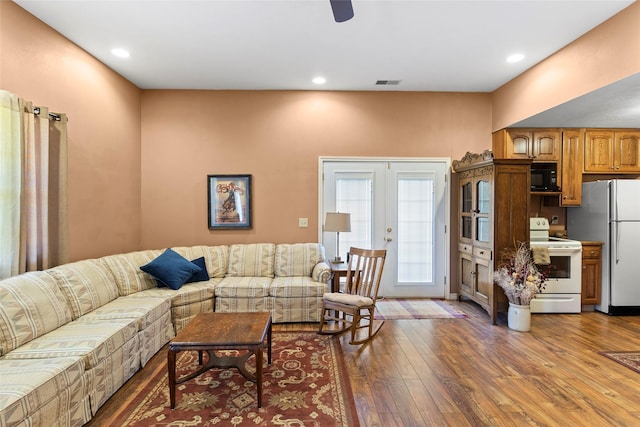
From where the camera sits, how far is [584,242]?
4219mm

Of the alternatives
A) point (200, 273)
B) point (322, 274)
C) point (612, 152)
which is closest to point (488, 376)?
point (322, 274)

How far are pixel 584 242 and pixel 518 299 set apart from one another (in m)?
1.46

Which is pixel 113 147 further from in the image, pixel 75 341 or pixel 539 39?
pixel 539 39

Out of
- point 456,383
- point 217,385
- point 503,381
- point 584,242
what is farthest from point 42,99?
point 584,242

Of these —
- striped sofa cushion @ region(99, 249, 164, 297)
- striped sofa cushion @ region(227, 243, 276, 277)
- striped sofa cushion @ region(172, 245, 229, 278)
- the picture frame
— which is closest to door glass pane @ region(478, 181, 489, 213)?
striped sofa cushion @ region(227, 243, 276, 277)

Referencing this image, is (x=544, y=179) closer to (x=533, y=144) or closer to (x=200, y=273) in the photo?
(x=533, y=144)

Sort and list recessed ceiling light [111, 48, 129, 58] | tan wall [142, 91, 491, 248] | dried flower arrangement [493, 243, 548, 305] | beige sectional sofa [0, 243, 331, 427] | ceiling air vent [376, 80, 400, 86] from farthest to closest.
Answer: tan wall [142, 91, 491, 248] < ceiling air vent [376, 80, 400, 86] < dried flower arrangement [493, 243, 548, 305] < recessed ceiling light [111, 48, 129, 58] < beige sectional sofa [0, 243, 331, 427]

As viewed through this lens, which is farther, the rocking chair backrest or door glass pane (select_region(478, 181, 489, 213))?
door glass pane (select_region(478, 181, 489, 213))

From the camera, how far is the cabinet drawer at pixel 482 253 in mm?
3916

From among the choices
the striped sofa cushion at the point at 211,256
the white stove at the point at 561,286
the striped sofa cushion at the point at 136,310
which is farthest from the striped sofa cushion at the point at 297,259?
the white stove at the point at 561,286

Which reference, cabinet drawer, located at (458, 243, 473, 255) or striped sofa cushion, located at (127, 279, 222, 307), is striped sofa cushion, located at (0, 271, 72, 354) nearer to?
striped sofa cushion, located at (127, 279, 222, 307)

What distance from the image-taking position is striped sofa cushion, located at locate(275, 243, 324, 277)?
14.1 ft

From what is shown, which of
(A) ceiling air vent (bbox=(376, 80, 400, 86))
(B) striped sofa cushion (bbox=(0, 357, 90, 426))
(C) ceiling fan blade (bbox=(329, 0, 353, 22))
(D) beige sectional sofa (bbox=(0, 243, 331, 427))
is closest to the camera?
(B) striped sofa cushion (bbox=(0, 357, 90, 426))

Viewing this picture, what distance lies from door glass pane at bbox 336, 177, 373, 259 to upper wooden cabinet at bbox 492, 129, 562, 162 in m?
1.95
